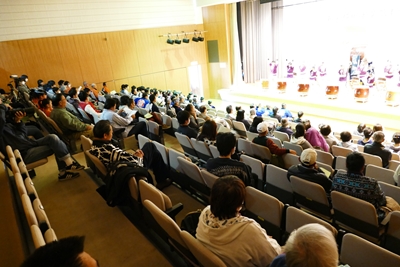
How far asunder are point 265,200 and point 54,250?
173 centimetres

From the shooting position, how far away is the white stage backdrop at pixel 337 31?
935 cm

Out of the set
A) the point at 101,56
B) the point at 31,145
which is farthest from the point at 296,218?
the point at 101,56

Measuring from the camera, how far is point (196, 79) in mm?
13266

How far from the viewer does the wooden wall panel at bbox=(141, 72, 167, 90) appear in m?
11.7

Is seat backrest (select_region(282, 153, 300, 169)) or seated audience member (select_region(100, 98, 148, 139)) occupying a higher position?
seated audience member (select_region(100, 98, 148, 139))

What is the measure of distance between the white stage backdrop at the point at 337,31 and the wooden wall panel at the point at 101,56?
737cm

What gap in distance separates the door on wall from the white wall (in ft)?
6.59

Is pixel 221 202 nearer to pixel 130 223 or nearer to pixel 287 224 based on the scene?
pixel 287 224

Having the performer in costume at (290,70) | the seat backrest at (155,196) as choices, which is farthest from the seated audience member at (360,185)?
the performer in costume at (290,70)

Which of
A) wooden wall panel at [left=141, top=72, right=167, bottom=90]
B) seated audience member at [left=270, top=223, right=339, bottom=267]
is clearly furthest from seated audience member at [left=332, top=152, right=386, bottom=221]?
wooden wall panel at [left=141, top=72, right=167, bottom=90]

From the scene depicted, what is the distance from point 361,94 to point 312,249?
329 inches

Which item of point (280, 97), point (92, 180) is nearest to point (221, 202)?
point (92, 180)

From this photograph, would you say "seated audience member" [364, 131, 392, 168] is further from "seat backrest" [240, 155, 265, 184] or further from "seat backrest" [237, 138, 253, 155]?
"seat backrest" [240, 155, 265, 184]

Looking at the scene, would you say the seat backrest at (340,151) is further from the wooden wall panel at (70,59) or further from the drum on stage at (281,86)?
the wooden wall panel at (70,59)
